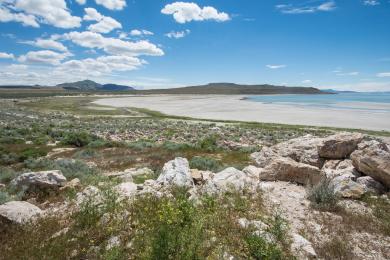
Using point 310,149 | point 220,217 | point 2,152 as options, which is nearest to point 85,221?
point 220,217

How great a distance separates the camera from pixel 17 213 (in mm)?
6551

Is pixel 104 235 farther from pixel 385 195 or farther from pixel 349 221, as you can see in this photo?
pixel 385 195

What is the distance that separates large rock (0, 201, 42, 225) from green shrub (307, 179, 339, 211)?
6677 mm

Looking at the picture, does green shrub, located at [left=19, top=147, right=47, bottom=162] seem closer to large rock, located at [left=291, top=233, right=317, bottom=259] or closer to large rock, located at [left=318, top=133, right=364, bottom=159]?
large rock, located at [left=318, top=133, right=364, bottom=159]

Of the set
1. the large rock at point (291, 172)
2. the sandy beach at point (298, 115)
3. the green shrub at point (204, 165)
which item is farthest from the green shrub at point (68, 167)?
the sandy beach at point (298, 115)

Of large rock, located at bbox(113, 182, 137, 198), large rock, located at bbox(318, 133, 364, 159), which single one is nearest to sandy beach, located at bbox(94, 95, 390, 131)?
large rock, located at bbox(318, 133, 364, 159)

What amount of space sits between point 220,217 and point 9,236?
4.14m

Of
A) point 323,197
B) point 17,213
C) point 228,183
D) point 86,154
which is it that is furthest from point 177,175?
point 86,154

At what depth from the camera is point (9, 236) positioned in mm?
5926

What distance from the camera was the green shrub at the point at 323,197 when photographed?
7.64 m

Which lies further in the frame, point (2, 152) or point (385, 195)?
point (2, 152)

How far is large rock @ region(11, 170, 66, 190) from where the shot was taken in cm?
930

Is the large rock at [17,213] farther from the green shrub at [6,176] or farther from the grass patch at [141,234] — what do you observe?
the green shrub at [6,176]

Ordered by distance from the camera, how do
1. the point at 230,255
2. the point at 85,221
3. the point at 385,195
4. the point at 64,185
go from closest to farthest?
1. the point at 230,255
2. the point at 85,221
3. the point at 385,195
4. the point at 64,185
